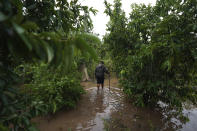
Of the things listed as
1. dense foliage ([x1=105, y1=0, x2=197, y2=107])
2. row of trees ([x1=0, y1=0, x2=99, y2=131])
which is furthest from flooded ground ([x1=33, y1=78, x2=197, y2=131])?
row of trees ([x1=0, y1=0, x2=99, y2=131])

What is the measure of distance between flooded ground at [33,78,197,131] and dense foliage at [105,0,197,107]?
1.67 feet

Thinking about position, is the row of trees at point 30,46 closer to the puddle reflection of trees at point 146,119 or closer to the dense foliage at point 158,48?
the dense foliage at point 158,48

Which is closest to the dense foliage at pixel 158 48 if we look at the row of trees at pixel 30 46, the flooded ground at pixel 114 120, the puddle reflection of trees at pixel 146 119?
the puddle reflection of trees at pixel 146 119

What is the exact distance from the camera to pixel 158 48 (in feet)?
8.27

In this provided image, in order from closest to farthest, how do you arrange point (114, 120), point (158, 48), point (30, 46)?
point (30, 46), point (158, 48), point (114, 120)

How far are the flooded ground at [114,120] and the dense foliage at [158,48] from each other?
0.51m

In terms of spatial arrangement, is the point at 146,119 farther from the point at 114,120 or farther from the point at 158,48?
the point at 158,48

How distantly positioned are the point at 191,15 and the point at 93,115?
347 cm

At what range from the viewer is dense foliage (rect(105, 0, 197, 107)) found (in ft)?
6.90

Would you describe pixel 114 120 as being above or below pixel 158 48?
below

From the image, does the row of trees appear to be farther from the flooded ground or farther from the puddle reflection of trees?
the puddle reflection of trees

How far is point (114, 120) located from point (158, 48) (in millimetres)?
2260

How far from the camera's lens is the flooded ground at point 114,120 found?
9.98ft

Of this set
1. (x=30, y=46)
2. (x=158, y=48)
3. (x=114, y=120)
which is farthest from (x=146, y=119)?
(x=30, y=46)
